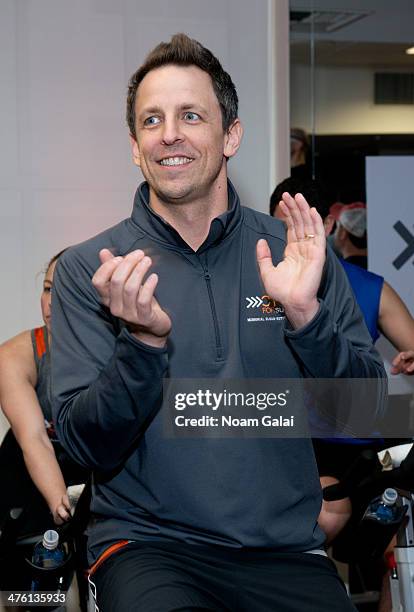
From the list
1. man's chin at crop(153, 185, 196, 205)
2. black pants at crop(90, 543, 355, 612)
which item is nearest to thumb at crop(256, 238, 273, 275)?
man's chin at crop(153, 185, 196, 205)

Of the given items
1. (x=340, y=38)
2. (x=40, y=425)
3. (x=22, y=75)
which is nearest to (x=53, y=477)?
(x=40, y=425)

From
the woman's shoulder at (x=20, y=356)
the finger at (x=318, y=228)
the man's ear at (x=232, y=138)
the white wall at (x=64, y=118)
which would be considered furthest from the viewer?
the white wall at (x=64, y=118)

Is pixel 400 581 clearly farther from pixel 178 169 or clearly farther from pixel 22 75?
pixel 22 75

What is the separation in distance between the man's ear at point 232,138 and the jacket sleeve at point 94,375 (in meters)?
0.44

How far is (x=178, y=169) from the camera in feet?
6.58

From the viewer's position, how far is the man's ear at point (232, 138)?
217 cm

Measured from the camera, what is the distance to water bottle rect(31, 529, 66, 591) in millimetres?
2244

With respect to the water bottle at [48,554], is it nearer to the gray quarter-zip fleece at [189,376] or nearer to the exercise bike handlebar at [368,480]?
the gray quarter-zip fleece at [189,376]

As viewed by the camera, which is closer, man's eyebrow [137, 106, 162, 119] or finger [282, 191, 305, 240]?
finger [282, 191, 305, 240]

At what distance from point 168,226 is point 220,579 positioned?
730 mm

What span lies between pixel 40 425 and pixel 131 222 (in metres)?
0.99

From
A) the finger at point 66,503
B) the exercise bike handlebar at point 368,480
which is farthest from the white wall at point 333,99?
the finger at point 66,503

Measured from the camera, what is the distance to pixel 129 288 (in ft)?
5.34

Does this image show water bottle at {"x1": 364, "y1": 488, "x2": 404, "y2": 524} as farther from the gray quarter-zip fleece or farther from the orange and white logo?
the orange and white logo
